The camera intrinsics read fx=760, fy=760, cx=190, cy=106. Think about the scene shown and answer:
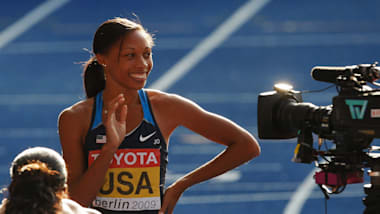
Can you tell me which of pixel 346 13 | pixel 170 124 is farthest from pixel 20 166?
pixel 346 13

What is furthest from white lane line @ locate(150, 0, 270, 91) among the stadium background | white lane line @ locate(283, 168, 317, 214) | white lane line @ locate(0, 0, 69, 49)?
white lane line @ locate(283, 168, 317, 214)

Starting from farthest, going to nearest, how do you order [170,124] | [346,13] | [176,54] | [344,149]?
[346,13] < [176,54] < [170,124] < [344,149]

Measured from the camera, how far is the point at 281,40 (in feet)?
35.0

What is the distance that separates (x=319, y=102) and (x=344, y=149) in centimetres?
667

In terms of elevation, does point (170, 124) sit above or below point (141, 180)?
above

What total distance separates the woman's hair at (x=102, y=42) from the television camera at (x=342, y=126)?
1.86 feet

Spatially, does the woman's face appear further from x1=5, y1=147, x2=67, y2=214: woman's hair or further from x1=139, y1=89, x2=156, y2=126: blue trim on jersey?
x1=5, y1=147, x2=67, y2=214: woman's hair

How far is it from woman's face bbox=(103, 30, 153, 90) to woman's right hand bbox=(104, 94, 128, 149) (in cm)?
9

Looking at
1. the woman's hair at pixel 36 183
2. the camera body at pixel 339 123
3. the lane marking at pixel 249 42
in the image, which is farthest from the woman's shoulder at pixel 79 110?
the lane marking at pixel 249 42

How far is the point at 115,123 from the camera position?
2455mm

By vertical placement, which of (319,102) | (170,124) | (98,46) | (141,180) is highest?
(98,46)

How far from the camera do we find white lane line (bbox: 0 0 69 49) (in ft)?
33.9

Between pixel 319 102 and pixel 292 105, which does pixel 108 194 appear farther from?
pixel 319 102

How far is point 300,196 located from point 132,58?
14.6 feet
